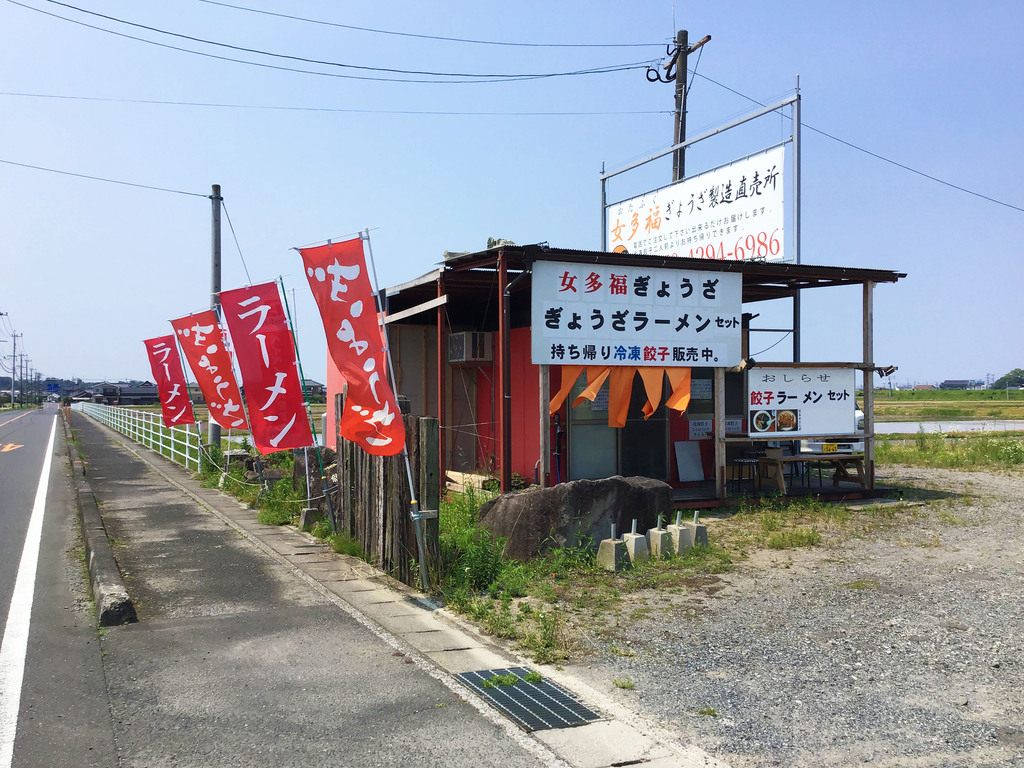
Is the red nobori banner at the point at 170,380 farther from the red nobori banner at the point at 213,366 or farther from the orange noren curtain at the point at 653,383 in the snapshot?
the orange noren curtain at the point at 653,383

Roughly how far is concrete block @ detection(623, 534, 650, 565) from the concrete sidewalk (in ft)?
8.09

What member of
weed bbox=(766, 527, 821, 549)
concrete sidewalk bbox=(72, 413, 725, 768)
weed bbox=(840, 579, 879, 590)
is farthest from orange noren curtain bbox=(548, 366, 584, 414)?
weed bbox=(840, 579, 879, 590)

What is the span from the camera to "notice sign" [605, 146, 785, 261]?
44.3ft

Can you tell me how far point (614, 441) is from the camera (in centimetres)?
1327

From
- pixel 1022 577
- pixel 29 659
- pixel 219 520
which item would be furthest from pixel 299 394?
pixel 1022 577

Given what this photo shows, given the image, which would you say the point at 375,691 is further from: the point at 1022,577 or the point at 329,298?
the point at 1022,577

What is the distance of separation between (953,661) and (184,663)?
5273 mm

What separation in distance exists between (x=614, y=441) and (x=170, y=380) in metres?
10.5

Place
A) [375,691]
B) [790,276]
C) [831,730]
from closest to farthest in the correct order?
[831,730] → [375,691] → [790,276]

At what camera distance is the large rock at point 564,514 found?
8320mm

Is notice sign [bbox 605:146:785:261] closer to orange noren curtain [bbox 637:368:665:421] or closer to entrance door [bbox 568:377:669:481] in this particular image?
entrance door [bbox 568:377:669:481]

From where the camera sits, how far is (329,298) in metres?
7.46

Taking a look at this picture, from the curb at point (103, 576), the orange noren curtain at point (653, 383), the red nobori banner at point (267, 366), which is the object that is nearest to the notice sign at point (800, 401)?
the orange noren curtain at point (653, 383)

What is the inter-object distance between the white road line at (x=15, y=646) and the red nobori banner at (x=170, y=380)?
7.55 meters
